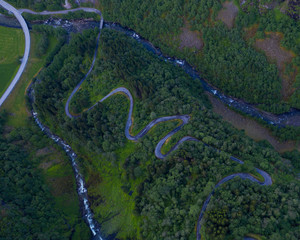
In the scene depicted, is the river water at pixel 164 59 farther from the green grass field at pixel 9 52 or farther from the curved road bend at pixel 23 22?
the green grass field at pixel 9 52

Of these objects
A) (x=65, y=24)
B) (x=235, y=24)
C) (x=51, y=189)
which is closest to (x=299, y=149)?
(x=235, y=24)

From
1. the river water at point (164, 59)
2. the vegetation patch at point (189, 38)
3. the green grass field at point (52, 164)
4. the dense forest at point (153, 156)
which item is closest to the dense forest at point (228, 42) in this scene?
the vegetation patch at point (189, 38)

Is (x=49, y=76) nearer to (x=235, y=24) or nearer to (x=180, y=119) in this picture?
(x=180, y=119)

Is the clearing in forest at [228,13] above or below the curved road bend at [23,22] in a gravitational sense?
above

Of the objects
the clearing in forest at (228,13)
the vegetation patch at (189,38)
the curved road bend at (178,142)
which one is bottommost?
the curved road bend at (178,142)

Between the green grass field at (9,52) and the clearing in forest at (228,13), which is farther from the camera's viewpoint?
the green grass field at (9,52)

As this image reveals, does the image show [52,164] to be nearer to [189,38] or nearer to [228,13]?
[189,38]

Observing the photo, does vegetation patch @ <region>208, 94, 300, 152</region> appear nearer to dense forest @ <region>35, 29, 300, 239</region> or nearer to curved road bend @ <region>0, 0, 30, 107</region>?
dense forest @ <region>35, 29, 300, 239</region>
